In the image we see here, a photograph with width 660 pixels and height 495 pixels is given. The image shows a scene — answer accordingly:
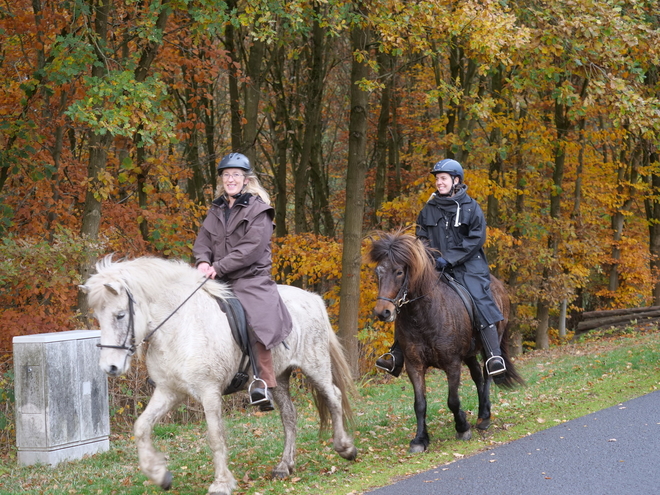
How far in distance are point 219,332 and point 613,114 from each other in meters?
10.5

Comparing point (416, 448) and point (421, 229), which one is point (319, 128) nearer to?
point (421, 229)

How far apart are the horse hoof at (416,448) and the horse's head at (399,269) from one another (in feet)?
4.74

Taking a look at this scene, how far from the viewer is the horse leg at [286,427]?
7.09 metres

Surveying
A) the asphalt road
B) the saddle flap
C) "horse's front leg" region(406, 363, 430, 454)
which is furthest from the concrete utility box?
the asphalt road

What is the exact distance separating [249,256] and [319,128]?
20.4 metres

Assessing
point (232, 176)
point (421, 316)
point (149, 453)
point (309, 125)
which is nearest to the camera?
point (149, 453)

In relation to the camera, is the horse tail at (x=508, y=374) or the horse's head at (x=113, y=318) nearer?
the horse's head at (x=113, y=318)

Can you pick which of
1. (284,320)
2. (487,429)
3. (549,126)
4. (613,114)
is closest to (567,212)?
(549,126)

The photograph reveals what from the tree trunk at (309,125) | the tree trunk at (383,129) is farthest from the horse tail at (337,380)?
the tree trunk at (309,125)

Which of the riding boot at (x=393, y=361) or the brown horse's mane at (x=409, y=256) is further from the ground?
the brown horse's mane at (x=409, y=256)

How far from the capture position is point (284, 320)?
22.5 ft

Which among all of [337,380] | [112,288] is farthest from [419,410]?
[112,288]

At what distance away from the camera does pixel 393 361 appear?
8422mm

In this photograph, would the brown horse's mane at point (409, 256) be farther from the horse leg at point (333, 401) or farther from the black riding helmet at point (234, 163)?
the black riding helmet at point (234, 163)
